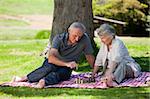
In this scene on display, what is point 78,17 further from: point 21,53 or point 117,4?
point 117,4

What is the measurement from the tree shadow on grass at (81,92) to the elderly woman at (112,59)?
0.47 metres

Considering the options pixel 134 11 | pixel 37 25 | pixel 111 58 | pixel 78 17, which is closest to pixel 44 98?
pixel 111 58

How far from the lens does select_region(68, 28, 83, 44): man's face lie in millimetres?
7922

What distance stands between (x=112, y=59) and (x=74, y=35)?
2.27 feet

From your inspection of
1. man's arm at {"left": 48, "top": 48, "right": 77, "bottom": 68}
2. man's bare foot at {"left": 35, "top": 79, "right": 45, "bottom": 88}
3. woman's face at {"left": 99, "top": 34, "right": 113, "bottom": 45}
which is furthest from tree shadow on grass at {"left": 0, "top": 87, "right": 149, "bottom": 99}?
woman's face at {"left": 99, "top": 34, "right": 113, "bottom": 45}

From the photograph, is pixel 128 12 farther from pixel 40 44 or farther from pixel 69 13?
pixel 69 13

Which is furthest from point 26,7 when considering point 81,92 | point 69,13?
point 81,92

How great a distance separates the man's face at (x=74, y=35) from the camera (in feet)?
26.0

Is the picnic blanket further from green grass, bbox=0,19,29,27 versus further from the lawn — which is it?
green grass, bbox=0,19,29,27

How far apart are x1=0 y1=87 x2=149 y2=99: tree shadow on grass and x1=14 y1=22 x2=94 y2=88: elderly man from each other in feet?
1.60

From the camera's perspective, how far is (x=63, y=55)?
8.22 m

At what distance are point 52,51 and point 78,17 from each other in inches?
132

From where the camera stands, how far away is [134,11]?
2289cm

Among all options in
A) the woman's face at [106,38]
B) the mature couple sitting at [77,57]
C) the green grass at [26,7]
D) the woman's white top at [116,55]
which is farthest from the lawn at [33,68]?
the green grass at [26,7]
